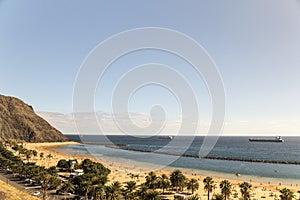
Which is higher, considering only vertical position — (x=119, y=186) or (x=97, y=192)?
(x=119, y=186)

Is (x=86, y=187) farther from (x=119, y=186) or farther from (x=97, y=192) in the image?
(x=119, y=186)

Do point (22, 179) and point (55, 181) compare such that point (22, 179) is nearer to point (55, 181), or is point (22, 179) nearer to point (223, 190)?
point (55, 181)

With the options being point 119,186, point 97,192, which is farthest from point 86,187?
point 119,186

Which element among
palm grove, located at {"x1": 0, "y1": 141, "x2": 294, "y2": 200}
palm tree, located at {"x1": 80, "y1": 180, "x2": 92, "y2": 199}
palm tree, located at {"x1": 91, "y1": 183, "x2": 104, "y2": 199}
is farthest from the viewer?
palm tree, located at {"x1": 80, "y1": 180, "x2": 92, "y2": 199}

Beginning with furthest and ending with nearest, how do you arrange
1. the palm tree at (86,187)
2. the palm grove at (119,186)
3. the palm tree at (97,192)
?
the palm tree at (86,187) < the palm tree at (97,192) < the palm grove at (119,186)

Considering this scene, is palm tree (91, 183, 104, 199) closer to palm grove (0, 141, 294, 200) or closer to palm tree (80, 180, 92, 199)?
palm grove (0, 141, 294, 200)

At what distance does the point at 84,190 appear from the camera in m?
45.7

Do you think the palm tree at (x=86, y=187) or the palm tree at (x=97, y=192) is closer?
the palm tree at (x=97, y=192)

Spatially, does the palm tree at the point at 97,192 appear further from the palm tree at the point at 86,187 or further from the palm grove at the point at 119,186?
the palm tree at the point at 86,187

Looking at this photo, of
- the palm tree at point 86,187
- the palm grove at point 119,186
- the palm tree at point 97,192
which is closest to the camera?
the palm grove at point 119,186

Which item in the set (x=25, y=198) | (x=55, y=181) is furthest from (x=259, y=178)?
(x=25, y=198)

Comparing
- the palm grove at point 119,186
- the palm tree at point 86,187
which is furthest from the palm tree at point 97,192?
the palm tree at point 86,187

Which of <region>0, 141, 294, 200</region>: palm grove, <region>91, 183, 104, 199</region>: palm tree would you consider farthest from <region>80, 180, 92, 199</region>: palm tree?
<region>91, 183, 104, 199</region>: palm tree

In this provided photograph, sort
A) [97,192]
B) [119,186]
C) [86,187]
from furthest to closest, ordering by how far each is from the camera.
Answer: [86,187]
[97,192]
[119,186]
